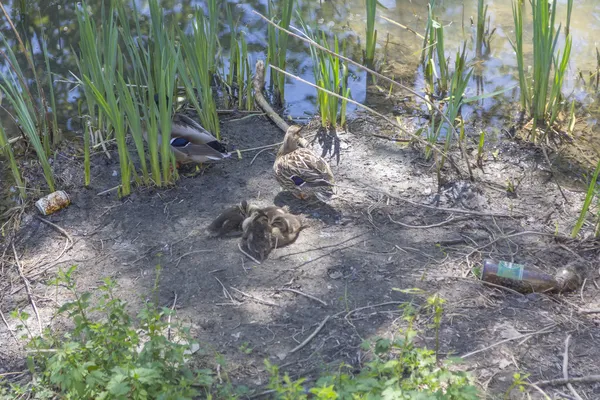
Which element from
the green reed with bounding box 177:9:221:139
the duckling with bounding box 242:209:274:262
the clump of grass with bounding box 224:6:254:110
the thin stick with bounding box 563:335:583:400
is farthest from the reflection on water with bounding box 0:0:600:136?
the thin stick with bounding box 563:335:583:400

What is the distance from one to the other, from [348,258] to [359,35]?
4.27 meters

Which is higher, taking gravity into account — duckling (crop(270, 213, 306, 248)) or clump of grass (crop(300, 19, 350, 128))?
clump of grass (crop(300, 19, 350, 128))

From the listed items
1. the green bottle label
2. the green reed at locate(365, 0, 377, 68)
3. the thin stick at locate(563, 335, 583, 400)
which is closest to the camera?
the thin stick at locate(563, 335, 583, 400)

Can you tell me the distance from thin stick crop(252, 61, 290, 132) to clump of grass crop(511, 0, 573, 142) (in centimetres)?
212

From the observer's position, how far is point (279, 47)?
6.33 m

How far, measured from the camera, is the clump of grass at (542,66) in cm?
523

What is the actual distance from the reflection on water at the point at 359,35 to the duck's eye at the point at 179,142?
140 cm

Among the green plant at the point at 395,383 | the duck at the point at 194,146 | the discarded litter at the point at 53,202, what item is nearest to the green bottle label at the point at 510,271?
the green plant at the point at 395,383

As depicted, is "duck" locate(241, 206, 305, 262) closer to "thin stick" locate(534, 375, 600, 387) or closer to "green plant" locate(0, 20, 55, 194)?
"green plant" locate(0, 20, 55, 194)

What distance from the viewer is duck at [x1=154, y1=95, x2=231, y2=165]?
5457 millimetres

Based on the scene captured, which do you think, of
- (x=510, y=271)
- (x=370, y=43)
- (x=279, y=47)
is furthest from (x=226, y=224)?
(x=370, y=43)

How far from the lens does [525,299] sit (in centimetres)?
406

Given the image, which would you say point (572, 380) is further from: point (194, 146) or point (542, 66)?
point (194, 146)

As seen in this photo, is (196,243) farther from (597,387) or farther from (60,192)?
(597,387)
